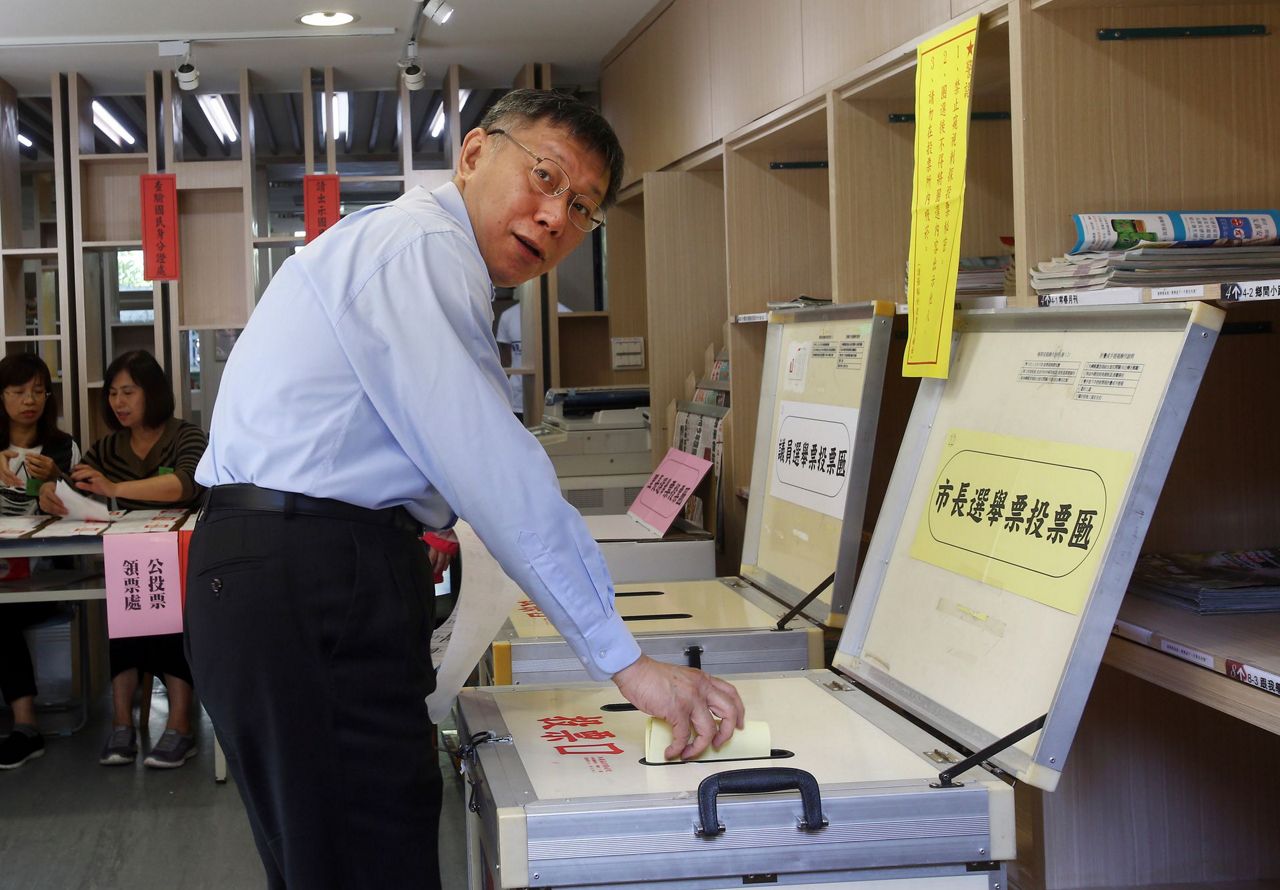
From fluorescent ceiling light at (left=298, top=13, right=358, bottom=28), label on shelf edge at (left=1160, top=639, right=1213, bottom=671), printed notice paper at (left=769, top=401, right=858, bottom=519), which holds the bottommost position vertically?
label on shelf edge at (left=1160, top=639, right=1213, bottom=671)

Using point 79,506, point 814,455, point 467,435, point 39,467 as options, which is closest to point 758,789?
point 467,435

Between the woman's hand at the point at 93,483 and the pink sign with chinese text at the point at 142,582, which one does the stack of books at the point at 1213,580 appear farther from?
the woman's hand at the point at 93,483

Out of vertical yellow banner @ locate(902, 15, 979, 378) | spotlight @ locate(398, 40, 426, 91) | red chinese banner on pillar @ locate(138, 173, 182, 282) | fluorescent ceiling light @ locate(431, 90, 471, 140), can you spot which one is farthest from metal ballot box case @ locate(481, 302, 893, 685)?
fluorescent ceiling light @ locate(431, 90, 471, 140)

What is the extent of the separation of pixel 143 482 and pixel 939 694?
3508 mm

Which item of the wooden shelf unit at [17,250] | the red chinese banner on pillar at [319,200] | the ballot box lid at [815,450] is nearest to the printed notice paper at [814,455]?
the ballot box lid at [815,450]

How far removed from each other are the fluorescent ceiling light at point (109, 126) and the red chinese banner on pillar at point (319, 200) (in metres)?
2.35

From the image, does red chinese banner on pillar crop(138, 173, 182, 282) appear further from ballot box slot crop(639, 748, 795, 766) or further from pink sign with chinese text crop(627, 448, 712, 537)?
ballot box slot crop(639, 748, 795, 766)

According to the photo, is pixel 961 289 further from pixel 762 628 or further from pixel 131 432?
pixel 131 432

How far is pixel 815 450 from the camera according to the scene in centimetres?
251

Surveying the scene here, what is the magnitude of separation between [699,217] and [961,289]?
2.08 meters

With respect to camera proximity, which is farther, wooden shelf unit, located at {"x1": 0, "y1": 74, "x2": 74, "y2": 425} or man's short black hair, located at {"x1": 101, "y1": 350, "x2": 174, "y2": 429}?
wooden shelf unit, located at {"x1": 0, "y1": 74, "x2": 74, "y2": 425}

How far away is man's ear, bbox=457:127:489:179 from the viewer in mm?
1709

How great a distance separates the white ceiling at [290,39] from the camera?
493 cm

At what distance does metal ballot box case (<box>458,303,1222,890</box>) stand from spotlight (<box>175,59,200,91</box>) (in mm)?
4415
